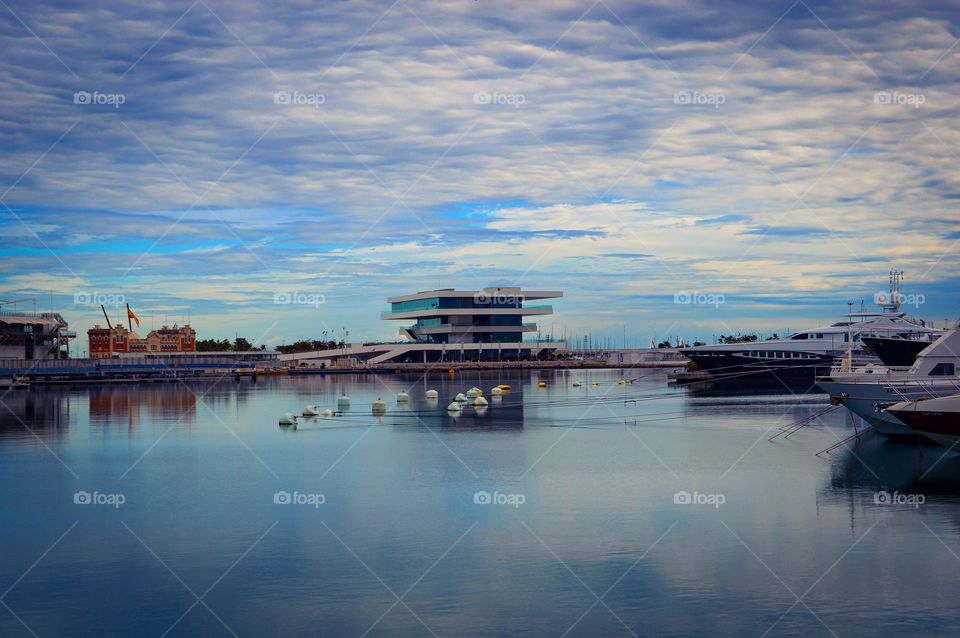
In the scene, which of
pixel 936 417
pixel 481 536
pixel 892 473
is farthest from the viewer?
pixel 892 473

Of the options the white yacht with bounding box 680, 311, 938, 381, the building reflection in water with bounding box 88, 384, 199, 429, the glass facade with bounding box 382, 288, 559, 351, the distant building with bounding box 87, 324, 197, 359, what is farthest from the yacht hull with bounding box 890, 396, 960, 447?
the distant building with bounding box 87, 324, 197, 359

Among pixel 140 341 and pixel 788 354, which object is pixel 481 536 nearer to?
pixel 788 354

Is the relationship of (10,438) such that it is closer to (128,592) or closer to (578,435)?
(578,435)

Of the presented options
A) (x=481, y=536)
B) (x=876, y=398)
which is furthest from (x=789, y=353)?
(x=481, y=536)

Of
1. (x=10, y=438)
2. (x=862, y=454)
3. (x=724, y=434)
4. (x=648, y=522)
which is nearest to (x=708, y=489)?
(x=648, y=522)

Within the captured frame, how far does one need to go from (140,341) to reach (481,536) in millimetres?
166772

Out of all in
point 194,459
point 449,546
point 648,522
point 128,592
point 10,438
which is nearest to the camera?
point 128,592

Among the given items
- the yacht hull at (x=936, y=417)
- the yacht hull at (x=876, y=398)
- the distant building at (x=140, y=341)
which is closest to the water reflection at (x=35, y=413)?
the yacht hull at (x=876, y=398)

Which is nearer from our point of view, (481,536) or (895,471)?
(481,536)

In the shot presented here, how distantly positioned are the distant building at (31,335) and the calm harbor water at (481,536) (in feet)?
248

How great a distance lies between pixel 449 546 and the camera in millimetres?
22891

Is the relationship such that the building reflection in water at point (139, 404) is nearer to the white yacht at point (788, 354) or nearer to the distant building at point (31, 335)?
the distant building at point (31, 335)

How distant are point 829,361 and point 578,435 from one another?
4476 centimetres

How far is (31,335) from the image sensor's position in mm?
117812
